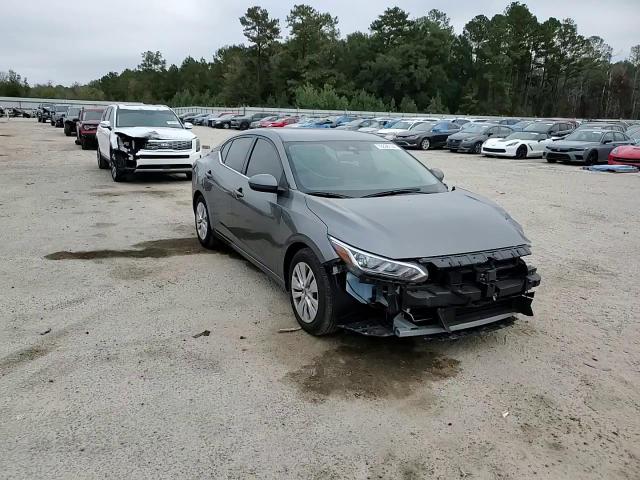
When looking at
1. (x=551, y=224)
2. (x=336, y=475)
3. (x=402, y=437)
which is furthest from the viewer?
(x=551, y=224)

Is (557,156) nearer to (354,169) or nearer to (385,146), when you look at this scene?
(385,146)

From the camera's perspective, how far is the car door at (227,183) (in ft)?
19.5

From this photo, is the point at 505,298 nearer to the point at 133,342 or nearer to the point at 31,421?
the point at 133,342

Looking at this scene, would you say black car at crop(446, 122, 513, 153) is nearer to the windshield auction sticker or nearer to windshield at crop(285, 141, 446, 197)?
the windshield auction sticker

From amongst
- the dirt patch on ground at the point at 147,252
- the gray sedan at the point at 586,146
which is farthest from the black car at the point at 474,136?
the dirt patch on ground at the point at 147,252

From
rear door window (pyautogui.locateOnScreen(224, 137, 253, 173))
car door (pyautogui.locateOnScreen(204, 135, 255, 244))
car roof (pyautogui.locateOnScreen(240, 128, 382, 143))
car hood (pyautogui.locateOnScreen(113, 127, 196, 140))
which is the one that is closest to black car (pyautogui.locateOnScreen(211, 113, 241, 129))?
car hood (pyautogui.locateOnScreen(113, 127, 196, 140))

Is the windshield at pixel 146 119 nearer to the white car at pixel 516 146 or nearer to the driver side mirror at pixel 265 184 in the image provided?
the driver side mirror at pixel 265 184

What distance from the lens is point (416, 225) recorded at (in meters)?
4.08

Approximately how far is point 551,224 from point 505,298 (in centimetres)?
575

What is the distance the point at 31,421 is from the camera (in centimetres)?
322

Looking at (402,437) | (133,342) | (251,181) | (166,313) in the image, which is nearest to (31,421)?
(133,342)

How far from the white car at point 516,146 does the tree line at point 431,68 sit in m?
62.1

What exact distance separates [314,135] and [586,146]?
1735 centimetres

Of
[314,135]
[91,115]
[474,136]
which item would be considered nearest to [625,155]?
[474,136]
